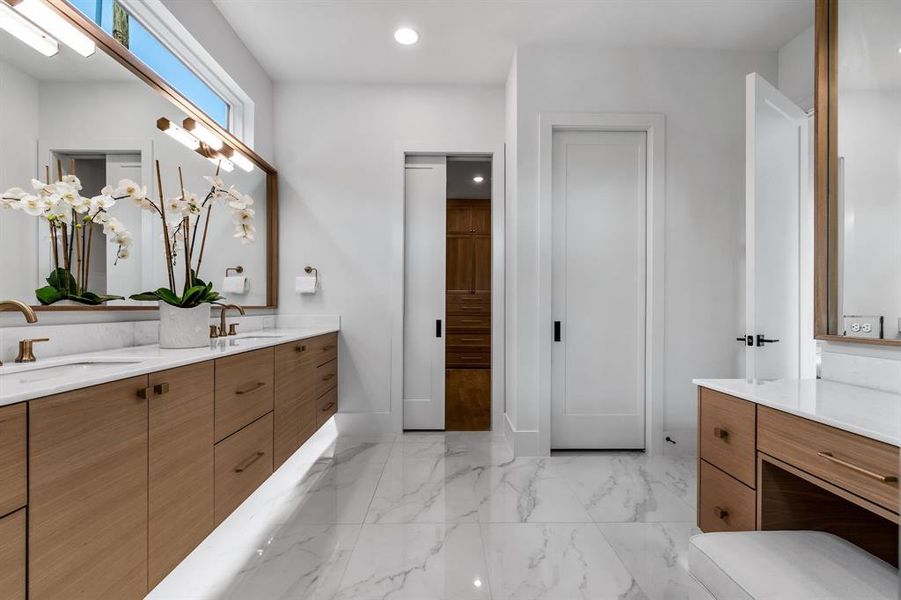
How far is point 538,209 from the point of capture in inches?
106

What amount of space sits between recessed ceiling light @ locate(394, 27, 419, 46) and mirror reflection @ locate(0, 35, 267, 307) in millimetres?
1355

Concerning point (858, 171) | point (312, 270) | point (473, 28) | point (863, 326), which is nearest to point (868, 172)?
point (858, 171)

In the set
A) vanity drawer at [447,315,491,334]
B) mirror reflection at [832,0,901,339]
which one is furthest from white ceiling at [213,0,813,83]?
vanity drawer at [447,315,491,334]

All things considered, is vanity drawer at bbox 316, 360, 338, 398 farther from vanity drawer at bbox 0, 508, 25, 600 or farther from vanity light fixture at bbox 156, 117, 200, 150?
vanity drawer at bbox 0, 508, 25, 600

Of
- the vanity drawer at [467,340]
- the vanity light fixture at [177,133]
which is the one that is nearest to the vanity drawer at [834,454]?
the vanity light fixture at [177,133]

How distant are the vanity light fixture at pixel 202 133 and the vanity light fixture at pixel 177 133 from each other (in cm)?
3

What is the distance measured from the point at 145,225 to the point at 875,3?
9.83 feet

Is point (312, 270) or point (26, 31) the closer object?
point (26, 31)

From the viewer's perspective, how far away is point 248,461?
161 cm

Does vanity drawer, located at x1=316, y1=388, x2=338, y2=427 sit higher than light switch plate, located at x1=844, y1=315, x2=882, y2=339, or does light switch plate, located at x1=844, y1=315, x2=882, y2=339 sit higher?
light switch plate, located at x1=844, y1=315, x2=882, y2=339

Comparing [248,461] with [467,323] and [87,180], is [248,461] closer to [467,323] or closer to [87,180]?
[87,180]

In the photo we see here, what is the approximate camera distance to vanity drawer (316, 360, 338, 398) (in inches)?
102

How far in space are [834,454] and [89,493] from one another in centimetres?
176

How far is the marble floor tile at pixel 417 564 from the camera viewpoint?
1417 millimetres
